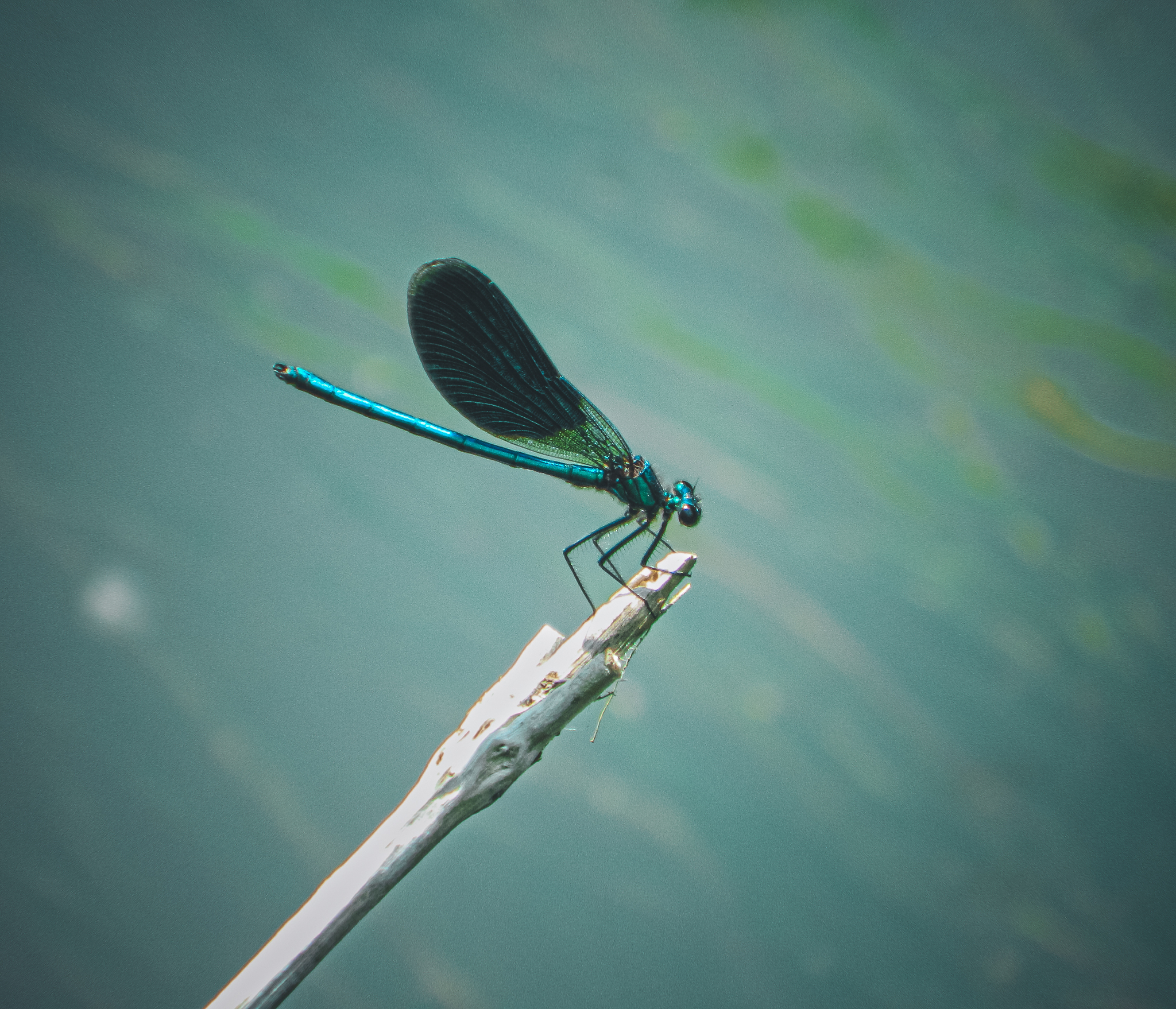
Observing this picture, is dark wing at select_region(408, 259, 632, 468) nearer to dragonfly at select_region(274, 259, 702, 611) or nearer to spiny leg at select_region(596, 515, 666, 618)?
dragonfly at select_region(274, 259, 702, 611)

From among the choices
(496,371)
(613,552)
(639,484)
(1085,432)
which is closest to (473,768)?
(613,552)

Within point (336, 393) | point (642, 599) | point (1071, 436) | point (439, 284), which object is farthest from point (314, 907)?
point (1071, 436)

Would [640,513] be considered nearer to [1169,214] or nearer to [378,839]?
[378,839]

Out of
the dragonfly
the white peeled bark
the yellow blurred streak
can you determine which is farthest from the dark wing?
the yellow blurred streak

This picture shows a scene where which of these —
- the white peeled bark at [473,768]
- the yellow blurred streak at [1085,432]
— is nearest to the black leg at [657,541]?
the white peeled bark at [473,768]

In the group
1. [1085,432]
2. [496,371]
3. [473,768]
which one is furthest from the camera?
[1085,432]

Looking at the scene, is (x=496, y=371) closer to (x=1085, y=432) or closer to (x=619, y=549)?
(x=619, y=549)
